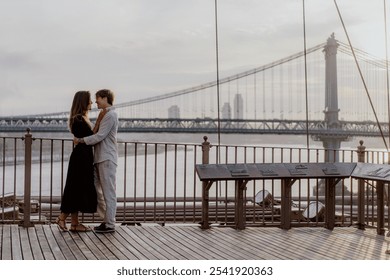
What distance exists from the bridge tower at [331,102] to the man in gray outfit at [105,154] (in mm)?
9924

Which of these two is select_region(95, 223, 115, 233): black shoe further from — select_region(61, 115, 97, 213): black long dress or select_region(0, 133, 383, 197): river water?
select_region(0, 133, 383, 197): river water

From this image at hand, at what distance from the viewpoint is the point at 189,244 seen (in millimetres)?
4633

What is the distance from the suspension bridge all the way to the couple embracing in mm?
1808

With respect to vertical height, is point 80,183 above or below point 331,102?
below

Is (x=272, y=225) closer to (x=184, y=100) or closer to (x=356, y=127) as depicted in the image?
(x=356, y=127)

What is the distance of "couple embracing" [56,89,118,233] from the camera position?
479 centimetres

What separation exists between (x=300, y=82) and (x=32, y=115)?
17.7 m

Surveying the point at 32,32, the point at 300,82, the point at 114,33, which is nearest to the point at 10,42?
the point at 32,32

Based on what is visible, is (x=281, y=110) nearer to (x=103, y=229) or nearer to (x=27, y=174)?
(x=27, y=174)

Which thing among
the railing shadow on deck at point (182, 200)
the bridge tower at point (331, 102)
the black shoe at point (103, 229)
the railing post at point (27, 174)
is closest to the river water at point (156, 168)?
the railing shadow on deck at point (182, 200)

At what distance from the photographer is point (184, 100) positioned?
2395cm

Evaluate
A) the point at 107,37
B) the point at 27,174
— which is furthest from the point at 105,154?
the point at 107,37

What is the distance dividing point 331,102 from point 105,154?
18312 millimetres
